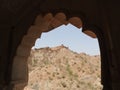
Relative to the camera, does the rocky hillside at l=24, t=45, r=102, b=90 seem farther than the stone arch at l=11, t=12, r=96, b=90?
Yes

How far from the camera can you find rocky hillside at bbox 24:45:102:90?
20.4 meters

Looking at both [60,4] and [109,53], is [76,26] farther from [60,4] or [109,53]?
[109,53]

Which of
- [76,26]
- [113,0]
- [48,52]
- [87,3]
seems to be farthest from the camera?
[48,52]

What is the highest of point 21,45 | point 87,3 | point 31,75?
point 87,3

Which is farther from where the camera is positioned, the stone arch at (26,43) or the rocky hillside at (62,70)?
the rocky hillside at (62,70)

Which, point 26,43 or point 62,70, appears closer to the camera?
point 26,43

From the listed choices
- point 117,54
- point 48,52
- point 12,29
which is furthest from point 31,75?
point 117,54

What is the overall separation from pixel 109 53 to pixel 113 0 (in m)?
0.64

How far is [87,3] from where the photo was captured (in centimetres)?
279

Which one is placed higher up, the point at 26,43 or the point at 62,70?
the point at 26,43

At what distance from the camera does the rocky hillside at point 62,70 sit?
20422mm

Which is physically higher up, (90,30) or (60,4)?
(60,4)

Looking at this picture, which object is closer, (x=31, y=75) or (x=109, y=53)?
(x=109, y=53)

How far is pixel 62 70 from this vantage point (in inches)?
909
